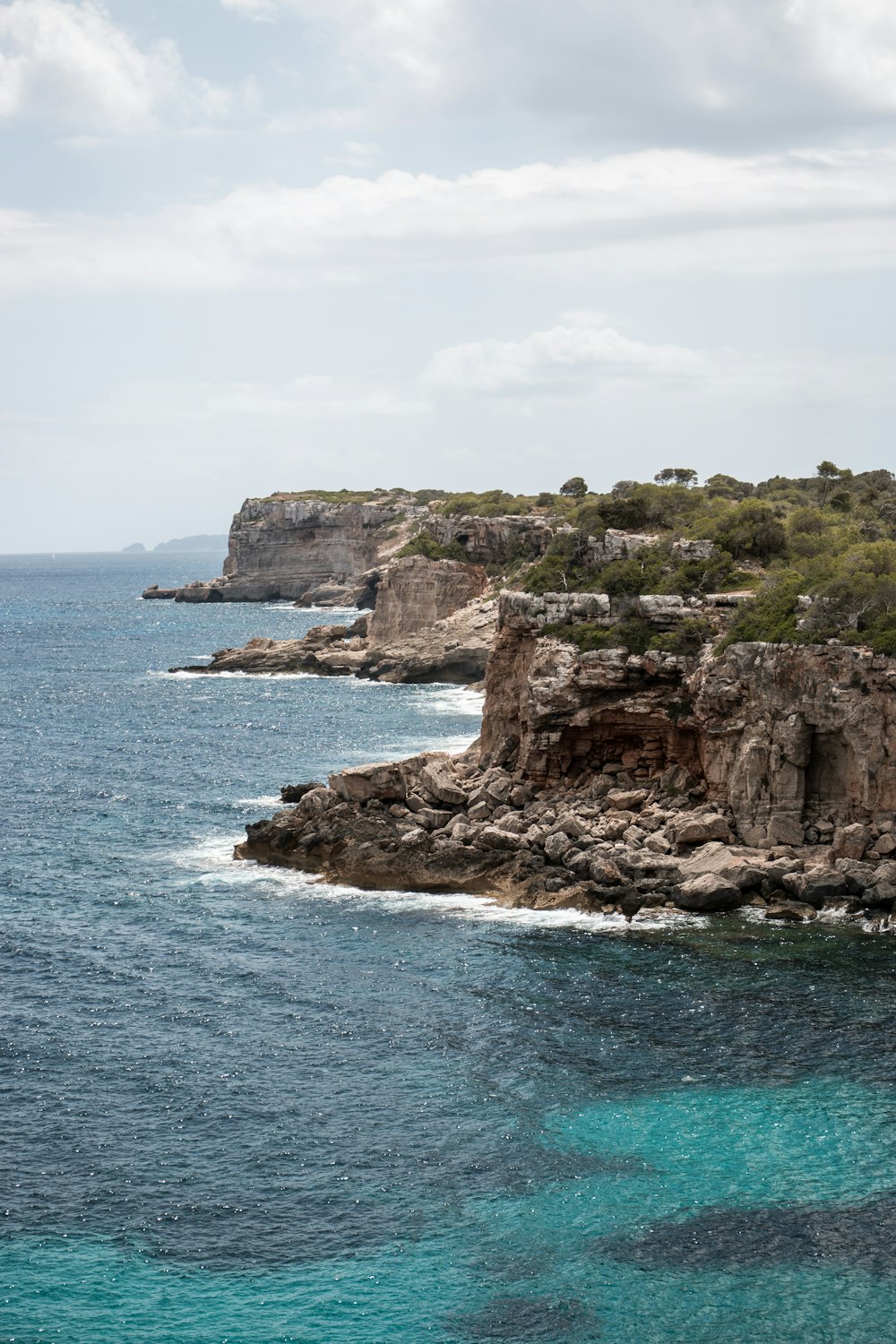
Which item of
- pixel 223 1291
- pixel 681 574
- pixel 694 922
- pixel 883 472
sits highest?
pixel 883 472

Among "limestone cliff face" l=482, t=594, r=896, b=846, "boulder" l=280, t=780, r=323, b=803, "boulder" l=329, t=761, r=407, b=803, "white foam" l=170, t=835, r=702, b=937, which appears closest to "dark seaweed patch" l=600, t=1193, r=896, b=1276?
"white foam" l=170, t=835, r=702, b=937

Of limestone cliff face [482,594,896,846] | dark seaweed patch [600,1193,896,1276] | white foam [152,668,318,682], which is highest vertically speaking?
limestone cliff face [482,594,896,846]

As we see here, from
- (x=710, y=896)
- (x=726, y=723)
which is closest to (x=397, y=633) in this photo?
(x=726, y=723)

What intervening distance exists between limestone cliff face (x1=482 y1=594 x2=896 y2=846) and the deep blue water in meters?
7.00

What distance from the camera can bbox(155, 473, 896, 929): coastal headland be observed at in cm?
5209

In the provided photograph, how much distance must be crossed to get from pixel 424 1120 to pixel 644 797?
24.6 metres

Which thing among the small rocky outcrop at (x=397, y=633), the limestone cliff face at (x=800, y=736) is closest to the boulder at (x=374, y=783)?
the limestone cliff face at (x=800, y=736)

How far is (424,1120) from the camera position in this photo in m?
36.2

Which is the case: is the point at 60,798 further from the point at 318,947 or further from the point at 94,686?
the point at 94,686

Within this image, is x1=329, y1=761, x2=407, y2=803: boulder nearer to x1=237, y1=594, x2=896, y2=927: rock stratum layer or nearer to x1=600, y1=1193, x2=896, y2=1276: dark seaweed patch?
x1=237, y1=594, x2=896, y2=927: rock stratum layer

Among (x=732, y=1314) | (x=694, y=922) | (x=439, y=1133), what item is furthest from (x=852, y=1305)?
(x=694, y=922)

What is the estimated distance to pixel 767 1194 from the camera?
32.5 metres

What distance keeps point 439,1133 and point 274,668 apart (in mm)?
97533

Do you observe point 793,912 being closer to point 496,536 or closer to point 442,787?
point 442,787
